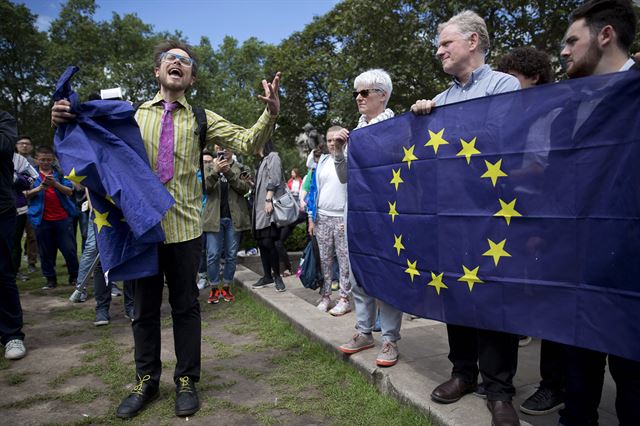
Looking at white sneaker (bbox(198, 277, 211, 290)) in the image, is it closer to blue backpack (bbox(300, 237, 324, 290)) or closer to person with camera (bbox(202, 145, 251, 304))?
person with camera (bbox(202, 145, 251, 304))

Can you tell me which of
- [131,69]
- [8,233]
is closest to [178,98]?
[8,233]

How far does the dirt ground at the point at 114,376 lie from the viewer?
2934 millimetres

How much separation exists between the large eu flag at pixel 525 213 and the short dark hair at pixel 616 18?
36cm

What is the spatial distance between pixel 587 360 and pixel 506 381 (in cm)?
44

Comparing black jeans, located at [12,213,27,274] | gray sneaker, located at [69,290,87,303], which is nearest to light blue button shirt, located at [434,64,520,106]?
gray sneaker, located at [69,290,87,303]

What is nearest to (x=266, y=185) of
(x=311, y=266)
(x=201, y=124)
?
(x=311, y=266)

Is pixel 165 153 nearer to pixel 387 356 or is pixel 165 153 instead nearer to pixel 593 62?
pixel 387 356

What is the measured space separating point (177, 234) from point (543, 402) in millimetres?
2485

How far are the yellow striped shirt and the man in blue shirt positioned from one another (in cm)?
111

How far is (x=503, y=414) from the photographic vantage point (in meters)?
2.33

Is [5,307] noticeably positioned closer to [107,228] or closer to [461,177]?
[107,228]

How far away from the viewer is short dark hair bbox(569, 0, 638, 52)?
2.15 metres

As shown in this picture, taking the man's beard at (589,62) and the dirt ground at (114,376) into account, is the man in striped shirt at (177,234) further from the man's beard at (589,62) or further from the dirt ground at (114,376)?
the man's beard at (589,62)

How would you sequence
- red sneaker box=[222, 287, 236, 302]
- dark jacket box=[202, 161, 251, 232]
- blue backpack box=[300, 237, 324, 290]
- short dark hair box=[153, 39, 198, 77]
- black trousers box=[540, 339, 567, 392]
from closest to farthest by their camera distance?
black trousers box=[540, 339, 567, 392], short dark hair box=[153, 39, 198, 77], blue backpack box=[300, 237, 324, 290], dark jacket box=[202, 161, 251, 232], red sneaker box=[222, 287, 236, 302]
